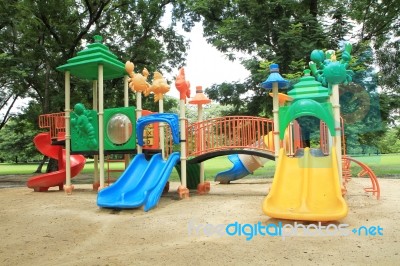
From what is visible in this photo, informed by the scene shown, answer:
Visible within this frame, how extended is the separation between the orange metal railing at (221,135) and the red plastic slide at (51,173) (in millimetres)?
4801

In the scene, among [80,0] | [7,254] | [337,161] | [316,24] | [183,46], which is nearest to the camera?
[7,254]

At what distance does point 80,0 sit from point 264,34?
34.1 ft

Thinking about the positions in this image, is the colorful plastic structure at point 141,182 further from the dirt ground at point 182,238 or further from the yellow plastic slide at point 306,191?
the yellow plastic slide at point 306,191

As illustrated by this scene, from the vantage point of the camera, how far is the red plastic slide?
1113 centimetres

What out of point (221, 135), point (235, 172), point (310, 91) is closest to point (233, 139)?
point (221, 135)

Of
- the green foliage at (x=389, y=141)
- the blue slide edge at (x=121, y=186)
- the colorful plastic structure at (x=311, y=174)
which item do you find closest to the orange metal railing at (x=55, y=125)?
the blue slide edge at (x=121, y=186)

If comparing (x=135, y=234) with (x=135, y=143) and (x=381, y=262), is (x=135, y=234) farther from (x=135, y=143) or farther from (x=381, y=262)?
(x=135, y=143)

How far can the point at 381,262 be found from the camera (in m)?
3.71

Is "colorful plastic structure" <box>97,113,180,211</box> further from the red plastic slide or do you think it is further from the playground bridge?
the red plastic slide

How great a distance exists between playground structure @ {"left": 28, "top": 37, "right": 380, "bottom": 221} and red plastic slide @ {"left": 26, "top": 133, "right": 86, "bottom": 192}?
0.03 metres

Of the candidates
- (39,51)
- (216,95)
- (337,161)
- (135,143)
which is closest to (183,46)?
(216,95)

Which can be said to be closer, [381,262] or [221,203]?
[381,262]

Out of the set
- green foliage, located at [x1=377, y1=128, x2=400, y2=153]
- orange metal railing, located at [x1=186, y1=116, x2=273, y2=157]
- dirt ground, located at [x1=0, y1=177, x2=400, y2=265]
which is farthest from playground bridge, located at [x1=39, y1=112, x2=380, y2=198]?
green foliage, located at [x1=377, y1=128, x2=400, y2=153]

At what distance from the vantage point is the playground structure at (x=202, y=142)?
6156 millimetres
